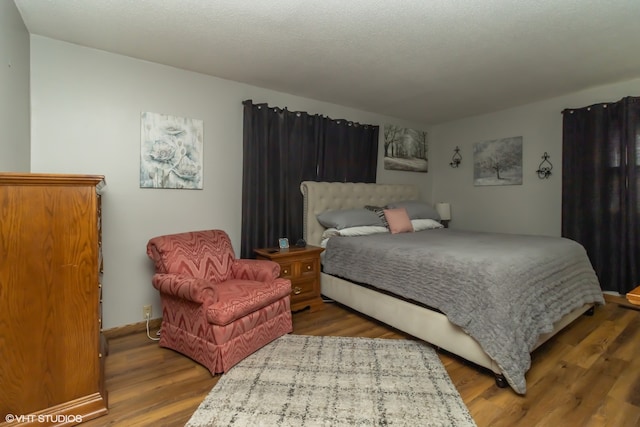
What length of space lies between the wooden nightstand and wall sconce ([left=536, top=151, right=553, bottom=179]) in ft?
9.89

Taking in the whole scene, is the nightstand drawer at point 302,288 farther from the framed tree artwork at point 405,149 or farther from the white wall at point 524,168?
the white wall at point 524,168

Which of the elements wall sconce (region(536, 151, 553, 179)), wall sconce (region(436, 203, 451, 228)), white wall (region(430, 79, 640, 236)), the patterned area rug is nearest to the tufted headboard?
wall sconce (region(436, 203, 451, 228))

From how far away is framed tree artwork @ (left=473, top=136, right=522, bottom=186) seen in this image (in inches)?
162

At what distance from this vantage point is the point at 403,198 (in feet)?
14.9

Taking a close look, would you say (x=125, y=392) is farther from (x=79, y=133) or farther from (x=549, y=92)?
(x=549, y=92)

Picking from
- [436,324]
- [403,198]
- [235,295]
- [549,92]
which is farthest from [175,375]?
[549,92]

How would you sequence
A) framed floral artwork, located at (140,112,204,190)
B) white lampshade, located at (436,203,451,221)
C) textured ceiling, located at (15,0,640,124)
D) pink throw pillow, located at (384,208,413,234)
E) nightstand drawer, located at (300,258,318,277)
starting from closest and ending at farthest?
1. textured ceiling, located at (15,0,640,124)
2. framed floral artwork, located at (140,112,204,190)
3. nightstand drawer, located at (300,258,318,277)
4. pink throw pillow, located at (384,208,413,234)
5. white lampshade, located at (436,203,451,221)

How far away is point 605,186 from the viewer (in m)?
3.36

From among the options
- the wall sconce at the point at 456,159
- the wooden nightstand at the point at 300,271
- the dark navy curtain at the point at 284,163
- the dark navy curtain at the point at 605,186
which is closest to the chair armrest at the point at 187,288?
the wooden nightstand at the point at 300,271

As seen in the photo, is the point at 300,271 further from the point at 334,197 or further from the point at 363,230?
the point at 334,197

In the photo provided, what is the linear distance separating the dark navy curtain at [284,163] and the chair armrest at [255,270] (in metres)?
0.54

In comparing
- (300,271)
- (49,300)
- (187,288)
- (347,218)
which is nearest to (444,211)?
(347,218)

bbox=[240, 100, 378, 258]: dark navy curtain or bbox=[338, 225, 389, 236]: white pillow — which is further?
bbox=[338, 225, 389, 236]: white pillow

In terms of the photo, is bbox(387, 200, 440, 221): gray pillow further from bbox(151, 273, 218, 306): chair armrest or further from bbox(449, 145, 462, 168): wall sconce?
bbox(151, 273, 218, 306): chair armrest
